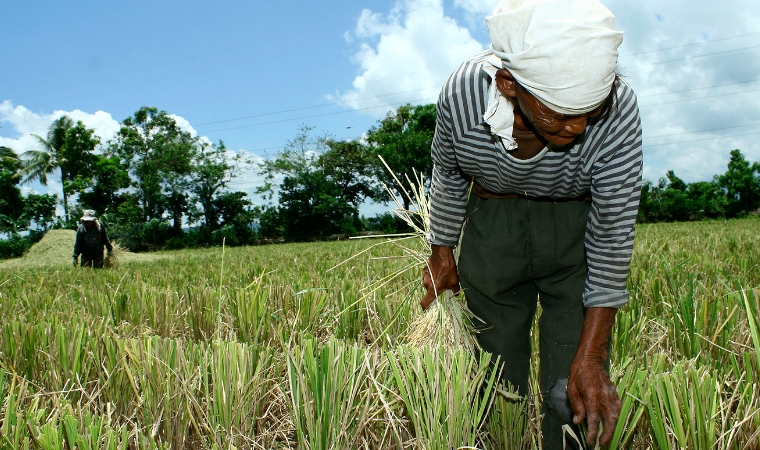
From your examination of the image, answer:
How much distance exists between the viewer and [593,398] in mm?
1508

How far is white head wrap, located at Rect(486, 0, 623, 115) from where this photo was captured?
1215 millimetres

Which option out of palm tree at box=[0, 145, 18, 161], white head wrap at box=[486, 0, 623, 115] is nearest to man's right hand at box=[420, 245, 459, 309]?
white head wrap at box=[486, 0, 623, 115]

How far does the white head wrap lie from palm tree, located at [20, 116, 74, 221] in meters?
36.6

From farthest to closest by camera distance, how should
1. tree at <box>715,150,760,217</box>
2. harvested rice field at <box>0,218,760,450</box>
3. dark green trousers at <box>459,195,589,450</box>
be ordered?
Result: tree at <box>715,150,760,217</box> → dark green trousers at <box>459,195,589,450</box> → harvested rice field at <box>0,218,760,450</box>

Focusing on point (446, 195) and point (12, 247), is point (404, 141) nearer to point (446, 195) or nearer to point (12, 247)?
point (12, 247)

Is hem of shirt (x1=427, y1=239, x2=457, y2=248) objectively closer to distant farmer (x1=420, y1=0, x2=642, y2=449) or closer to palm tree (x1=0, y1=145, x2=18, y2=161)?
distant farmer (x1=420, y1=0, x2=642, y2=449)

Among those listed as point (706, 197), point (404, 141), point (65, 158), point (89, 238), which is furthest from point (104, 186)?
point (706, 197)

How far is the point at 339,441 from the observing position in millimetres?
1566

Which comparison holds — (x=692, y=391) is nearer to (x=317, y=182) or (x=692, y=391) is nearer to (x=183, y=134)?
(x=317, y=182)

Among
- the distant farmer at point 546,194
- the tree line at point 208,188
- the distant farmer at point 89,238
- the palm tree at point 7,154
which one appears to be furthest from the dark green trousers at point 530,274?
the palm tree at point 7,154

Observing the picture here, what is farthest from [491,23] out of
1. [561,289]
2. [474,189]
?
[561,289]

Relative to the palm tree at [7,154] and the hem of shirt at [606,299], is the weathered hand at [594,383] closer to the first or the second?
the hem of shirt at [606,299]

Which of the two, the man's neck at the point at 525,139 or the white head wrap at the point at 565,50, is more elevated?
the white head wrap at the point at 565,50

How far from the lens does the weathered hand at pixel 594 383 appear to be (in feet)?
4.88
